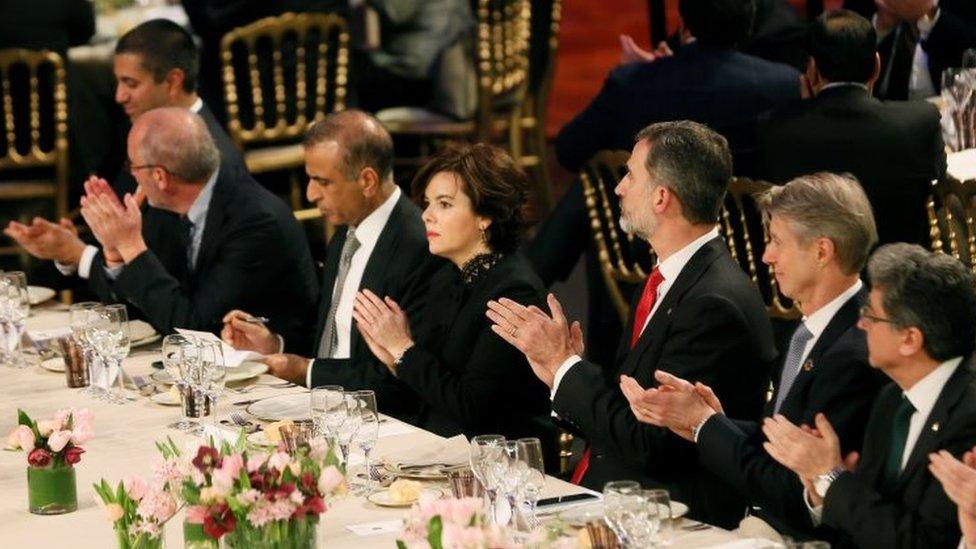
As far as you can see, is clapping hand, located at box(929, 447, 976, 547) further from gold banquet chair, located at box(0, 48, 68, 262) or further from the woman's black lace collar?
gold banquet chair, located at box(0, 48, 68, 262)

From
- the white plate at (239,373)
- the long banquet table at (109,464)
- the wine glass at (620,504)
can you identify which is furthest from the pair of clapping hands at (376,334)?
the wine glass at (620,504)

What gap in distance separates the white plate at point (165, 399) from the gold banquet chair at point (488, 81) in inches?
140

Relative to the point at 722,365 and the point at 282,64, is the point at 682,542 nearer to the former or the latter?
the point at 722,365

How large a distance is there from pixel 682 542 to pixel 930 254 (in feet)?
2.34

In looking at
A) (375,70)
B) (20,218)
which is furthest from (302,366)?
(375,70)

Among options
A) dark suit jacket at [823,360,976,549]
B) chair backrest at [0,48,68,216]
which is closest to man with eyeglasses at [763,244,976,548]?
dark suit jacket at [823,360,976,549]

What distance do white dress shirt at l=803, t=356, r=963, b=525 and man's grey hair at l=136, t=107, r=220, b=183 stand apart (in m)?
2.65

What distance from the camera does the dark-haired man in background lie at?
5.15 meters

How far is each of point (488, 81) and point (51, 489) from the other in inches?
186

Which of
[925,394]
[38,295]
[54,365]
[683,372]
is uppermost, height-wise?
[925,394]

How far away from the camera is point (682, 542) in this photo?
3172 mm

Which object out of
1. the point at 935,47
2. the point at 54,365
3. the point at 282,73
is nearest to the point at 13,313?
the point at 54,365

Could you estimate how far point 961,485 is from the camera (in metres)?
3.02

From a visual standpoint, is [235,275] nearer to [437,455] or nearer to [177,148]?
[177,148]
